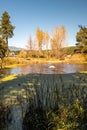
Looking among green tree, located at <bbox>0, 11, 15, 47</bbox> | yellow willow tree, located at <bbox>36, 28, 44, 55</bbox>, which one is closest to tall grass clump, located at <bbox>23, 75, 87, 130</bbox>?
green tree, located at <bbox>0, 11, 15, 47</bbox>

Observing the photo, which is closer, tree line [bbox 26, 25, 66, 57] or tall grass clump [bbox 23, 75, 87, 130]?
tall grass clump [bbox 23, 75, 87, 130]

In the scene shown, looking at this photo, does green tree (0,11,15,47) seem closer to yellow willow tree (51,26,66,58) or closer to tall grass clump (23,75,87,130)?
yellow willow tree (51,26,66,58)

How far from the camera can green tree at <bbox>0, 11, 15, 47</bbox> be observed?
3959 centimetres

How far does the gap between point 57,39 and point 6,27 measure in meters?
10.7

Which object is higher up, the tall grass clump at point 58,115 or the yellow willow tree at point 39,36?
the yellow willow tree at point 39,36

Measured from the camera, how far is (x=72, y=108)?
3678 mm

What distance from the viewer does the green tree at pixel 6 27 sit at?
130ft

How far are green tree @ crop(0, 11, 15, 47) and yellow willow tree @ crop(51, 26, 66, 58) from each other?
355 inches

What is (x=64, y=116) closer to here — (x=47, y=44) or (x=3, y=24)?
(x=3, y=24)

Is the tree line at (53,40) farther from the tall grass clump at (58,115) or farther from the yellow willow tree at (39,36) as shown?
the tall grass clump at (58,115)

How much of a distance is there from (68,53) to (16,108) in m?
44.6

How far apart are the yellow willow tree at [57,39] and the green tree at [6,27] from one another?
9.02 meters

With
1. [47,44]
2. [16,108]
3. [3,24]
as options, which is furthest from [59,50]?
[16,108]

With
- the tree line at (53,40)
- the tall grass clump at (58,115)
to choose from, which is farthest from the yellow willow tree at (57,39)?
the tall grass clump at (58,115)
